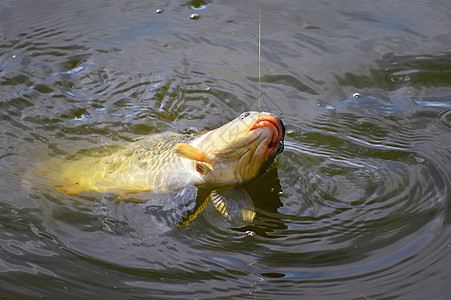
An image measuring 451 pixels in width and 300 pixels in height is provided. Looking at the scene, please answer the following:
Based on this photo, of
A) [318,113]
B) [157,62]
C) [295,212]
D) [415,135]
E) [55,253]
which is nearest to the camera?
[55,253]

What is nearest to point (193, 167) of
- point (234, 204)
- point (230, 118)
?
point (234, 204)

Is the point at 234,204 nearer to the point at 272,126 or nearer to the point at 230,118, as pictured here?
the point at 272,126

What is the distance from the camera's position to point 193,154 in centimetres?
360

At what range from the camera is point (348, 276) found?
10.2ft

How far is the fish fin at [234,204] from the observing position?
365cm

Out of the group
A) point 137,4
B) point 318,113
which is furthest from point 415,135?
point 137,4

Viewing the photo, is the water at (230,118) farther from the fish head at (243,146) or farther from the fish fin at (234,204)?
the fish head at (243,146)

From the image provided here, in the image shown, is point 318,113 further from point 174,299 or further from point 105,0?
point 105,0

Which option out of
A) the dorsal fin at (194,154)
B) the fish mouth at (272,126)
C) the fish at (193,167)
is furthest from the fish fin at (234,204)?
the fish mouth at (272,126)

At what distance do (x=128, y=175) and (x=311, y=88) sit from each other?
196cm

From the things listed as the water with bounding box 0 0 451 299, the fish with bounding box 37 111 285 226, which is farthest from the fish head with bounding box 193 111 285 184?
the water with bounding box 0 0 451 299

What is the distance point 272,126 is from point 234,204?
25.1 inches

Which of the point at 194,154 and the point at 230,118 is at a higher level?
the point at 194,154

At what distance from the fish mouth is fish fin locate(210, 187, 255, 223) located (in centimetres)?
43
